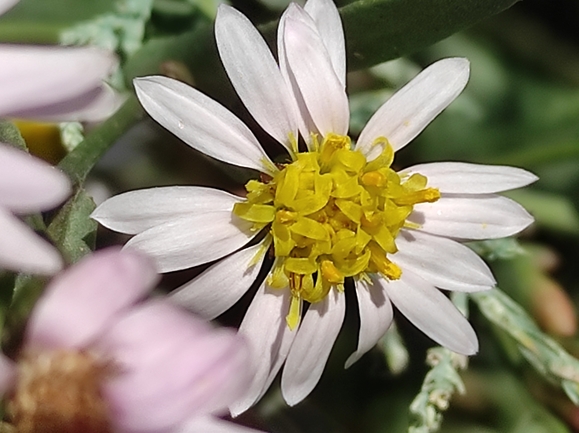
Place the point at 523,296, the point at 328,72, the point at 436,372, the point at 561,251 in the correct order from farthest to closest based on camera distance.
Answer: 1. the point at 561,251
2. the point at 523,296
3. the point at 436,372
4. the point at 328,72

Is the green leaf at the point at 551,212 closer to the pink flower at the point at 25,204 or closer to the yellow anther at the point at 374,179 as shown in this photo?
the yellow anther at the point at 374,179

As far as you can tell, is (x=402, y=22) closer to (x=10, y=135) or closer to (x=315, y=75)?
(x=315, y=75)

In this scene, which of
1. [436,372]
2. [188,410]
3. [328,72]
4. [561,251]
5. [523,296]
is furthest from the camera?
[561,251]

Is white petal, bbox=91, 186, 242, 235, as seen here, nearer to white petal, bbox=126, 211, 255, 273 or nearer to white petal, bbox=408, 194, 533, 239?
white petal, bbox=126, 211, 255, 273

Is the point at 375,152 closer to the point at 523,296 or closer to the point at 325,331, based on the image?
the point at 325,331

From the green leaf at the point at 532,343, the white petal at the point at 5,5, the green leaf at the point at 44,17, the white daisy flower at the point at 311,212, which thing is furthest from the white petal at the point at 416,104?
the green leaf at the point at 44,17

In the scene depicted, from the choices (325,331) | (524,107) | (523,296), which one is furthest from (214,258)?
(524,107)
